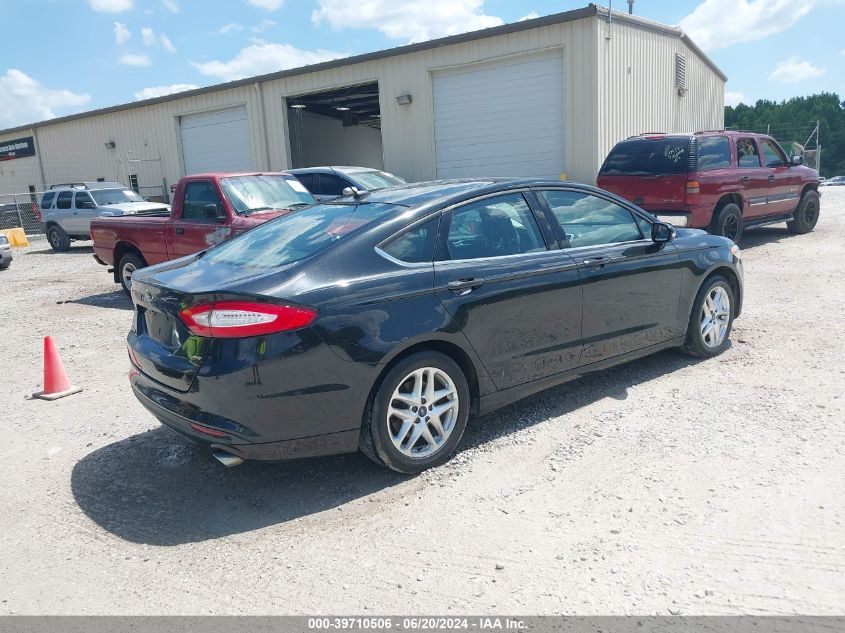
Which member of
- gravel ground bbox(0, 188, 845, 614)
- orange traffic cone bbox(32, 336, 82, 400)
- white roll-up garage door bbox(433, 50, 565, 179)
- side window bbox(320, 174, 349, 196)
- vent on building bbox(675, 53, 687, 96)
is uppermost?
vent on building bbox(675, 53, 687, 96)

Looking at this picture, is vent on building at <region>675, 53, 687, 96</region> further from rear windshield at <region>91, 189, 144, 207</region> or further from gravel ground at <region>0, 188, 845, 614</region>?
gravel ground at <region>0, 188, 845, 614</region>

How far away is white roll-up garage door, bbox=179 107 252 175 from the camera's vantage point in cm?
2319

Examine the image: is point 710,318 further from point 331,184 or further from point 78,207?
point 78,207

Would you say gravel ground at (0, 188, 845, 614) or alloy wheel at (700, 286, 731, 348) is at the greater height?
alloy wheel at (700, 286, 731, 348)

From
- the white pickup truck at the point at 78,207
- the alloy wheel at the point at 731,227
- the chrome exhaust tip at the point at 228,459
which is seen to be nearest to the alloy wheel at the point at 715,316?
the chrome exhaust tip at the point at 228,459

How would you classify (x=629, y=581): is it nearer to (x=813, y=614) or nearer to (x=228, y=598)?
(x=813, y=614)

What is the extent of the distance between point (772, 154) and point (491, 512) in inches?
456

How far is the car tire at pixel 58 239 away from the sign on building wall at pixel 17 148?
16.6m

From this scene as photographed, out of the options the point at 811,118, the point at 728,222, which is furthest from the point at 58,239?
the point at 811,118

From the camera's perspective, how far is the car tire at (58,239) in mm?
19438

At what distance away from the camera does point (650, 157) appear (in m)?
11.0

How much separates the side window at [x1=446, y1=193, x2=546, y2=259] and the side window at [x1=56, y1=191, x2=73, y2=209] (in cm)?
1824

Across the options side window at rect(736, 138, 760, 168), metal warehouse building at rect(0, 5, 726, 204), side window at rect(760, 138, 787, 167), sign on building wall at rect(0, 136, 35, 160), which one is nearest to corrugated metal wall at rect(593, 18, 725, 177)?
metal warehouse building at rect(0, 5, 726, 204)

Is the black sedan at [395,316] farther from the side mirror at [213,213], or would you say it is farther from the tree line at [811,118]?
the tree line at [811,118]
